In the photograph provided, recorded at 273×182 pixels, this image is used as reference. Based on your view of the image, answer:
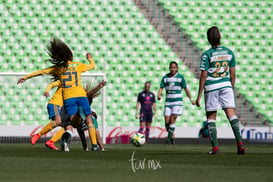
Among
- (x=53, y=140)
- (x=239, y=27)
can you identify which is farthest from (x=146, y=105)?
(x=53, y=140)

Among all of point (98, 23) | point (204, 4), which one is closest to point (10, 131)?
point (98, 23)

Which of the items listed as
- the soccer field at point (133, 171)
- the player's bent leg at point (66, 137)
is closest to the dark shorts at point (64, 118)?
the player's bent leg at point (66, 137)

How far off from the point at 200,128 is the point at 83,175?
13.3 meters

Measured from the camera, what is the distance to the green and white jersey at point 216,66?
9.13 m

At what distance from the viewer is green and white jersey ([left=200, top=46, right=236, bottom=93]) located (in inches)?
360

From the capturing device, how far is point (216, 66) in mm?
9148

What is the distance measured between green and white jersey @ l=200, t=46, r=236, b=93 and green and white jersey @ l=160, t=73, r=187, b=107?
6326 mm

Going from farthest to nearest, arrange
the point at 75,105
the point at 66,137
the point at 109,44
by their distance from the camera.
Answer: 1. the point at 109,44
2. the point at 66,137
3. the point at 75,105

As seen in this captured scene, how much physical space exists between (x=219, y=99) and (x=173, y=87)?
6.45 m

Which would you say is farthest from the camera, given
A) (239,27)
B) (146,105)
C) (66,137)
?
(239,27)

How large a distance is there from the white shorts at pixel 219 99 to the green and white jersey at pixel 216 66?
6 centimetres

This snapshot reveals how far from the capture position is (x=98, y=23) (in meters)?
20.6

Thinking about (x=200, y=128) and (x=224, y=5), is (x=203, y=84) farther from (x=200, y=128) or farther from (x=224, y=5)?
(x=224, y=5)

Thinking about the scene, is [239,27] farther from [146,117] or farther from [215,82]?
[215,82]
